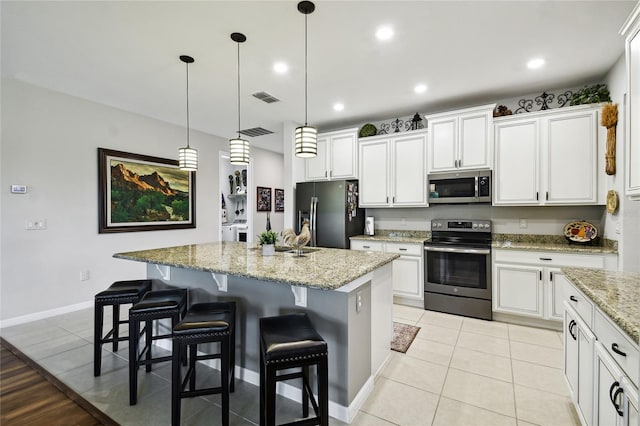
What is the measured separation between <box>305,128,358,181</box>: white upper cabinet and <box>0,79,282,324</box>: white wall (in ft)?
8.83

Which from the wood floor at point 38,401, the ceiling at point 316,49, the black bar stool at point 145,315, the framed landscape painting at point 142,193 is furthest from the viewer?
the framed landscape painting at point 142,193

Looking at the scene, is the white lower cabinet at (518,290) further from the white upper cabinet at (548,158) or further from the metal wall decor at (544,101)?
the metal wall decor at (544,101)

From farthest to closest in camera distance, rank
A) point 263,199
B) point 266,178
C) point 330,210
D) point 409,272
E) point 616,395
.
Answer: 1. point 266,178
2. point 263,199
3. point 330,210
4. point 409,272
5. point 616,395

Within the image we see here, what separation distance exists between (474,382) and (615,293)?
1253mm

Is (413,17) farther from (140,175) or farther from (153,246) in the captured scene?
(153,246)

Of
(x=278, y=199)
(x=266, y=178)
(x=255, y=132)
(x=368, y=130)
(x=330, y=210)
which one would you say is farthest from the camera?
(x=278, y=199)

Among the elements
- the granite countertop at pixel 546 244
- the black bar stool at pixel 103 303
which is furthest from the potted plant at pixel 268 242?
the granite countertop at pixel 546 244

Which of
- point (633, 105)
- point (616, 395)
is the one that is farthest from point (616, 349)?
point (633, 105)

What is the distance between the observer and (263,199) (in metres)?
6.81

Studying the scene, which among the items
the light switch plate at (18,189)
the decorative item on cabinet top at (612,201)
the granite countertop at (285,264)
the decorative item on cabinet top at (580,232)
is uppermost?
the light switch plate at (18,189)

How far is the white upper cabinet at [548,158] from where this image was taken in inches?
123

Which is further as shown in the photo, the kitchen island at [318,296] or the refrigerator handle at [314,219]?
the refrigerator handle at [314,219]

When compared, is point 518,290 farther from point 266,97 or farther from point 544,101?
point 266,97

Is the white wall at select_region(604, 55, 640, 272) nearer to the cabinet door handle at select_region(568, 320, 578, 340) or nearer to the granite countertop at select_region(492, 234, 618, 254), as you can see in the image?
the granite countertop at select_region(492, 234, 618, 254)
